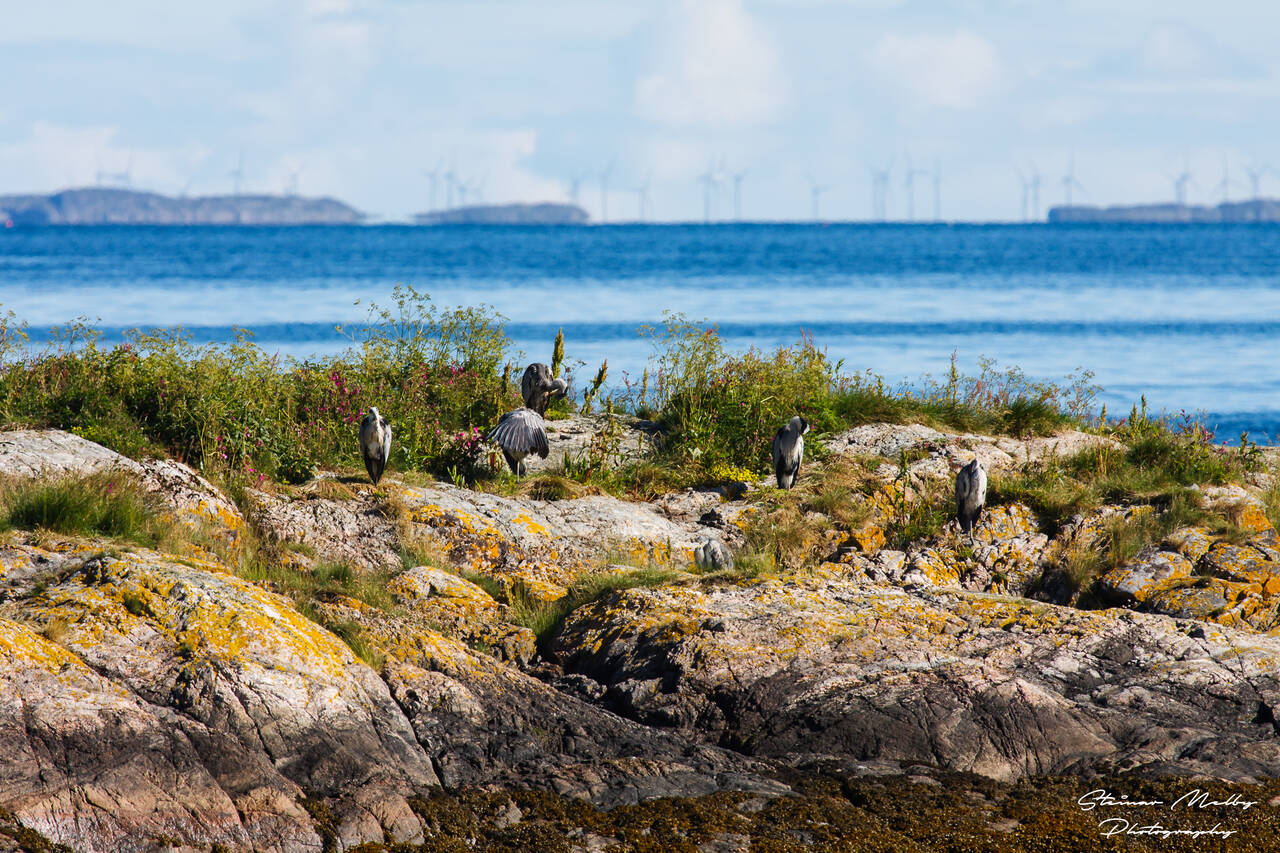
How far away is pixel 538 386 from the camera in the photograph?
40.6ft

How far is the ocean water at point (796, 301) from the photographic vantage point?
106ft

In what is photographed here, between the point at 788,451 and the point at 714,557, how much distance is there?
1792mm

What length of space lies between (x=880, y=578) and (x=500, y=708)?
14.0ft

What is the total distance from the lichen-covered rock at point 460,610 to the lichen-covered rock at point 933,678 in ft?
1.20

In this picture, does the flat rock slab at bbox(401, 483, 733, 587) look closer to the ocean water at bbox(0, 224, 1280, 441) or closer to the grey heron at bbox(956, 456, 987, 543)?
the grey heron at bbox(956, 456, 987, 543)

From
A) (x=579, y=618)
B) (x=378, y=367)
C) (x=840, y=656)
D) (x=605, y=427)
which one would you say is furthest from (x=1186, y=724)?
(x=378, y=367)

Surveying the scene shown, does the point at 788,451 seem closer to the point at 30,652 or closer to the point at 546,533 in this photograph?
the point at 546,533

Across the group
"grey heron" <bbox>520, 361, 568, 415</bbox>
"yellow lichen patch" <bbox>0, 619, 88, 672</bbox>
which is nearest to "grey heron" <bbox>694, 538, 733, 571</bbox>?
"grey heron" <bbox>520, 361, 568, 415</bbox>

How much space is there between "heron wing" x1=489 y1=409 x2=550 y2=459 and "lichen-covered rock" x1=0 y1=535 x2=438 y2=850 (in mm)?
4001

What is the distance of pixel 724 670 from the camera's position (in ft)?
24.8

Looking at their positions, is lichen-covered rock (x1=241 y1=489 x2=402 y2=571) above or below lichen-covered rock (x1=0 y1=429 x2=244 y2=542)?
below

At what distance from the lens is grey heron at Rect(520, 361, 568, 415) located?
40.4 ft

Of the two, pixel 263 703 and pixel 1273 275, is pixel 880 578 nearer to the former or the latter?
pixel 263 703
